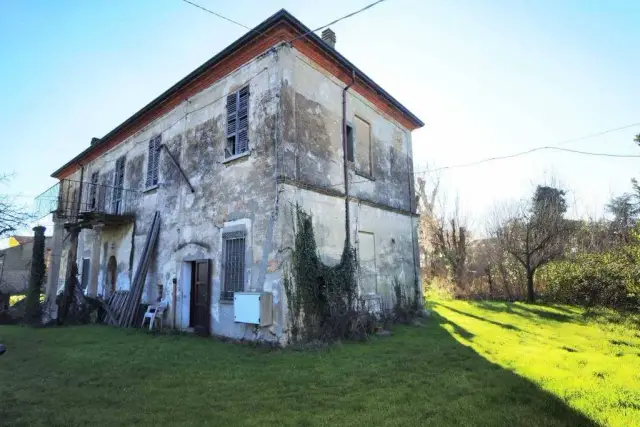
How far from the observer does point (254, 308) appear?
8219 millimetres

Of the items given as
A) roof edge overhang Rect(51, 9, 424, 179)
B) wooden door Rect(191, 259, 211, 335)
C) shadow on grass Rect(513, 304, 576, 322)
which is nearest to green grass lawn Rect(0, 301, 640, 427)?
wooden door Rect(191, 259, 211, 335)

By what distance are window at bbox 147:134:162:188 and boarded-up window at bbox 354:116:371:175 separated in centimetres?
703

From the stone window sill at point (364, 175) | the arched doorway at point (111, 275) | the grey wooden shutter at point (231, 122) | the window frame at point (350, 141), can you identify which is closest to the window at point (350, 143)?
the window frame at point (350, 141)

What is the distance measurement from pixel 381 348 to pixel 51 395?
5.71 metres

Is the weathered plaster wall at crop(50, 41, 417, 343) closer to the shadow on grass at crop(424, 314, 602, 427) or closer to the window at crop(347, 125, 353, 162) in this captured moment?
the window at crop(347, 125, 353, 162)

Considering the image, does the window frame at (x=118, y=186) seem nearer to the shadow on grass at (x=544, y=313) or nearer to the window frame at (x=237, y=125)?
the window frame at (x=237, y=125)

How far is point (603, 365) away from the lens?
6242mm

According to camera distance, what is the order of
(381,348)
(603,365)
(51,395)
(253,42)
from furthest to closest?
(253,42), (381,348), (603,365), (51,395)

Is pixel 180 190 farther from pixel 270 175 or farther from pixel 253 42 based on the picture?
pixel 253 42

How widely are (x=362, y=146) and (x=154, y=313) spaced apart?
320 inches

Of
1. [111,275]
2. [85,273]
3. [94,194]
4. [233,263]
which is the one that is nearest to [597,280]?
[233,263]

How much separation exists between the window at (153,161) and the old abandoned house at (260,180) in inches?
1.7

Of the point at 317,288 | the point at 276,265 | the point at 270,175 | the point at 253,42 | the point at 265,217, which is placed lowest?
the point at 317,288

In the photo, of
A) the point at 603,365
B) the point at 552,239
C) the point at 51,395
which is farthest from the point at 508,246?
the point at 51,395
